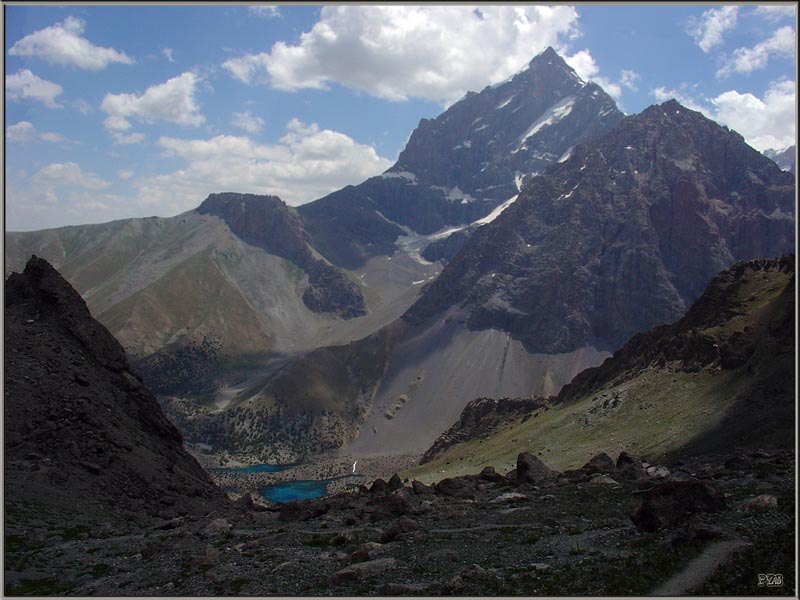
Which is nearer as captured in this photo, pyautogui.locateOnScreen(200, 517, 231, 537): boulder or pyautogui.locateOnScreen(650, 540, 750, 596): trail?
pyautogui.locateOnScreen(650, 540, 750, 596): trail

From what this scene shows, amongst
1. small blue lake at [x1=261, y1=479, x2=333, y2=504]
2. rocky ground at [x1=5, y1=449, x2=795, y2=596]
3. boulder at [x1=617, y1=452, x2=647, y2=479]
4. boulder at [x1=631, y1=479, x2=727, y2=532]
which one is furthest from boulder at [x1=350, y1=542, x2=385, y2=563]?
small blue lake at [x1=261, y1=479, x2=333, y2=504]

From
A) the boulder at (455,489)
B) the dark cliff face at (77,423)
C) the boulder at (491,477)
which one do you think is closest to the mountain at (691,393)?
the boulder at (491,477)

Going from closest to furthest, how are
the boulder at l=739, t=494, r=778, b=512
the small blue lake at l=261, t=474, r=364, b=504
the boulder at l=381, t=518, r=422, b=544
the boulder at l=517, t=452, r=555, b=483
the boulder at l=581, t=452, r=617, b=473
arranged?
the boulder at l=739, t=494, r=778, b=512
the boulder at l=381, t=518, r=422, b=544
the boulder at l=517, t=452, r=555, b=483
the boulder at l=581, t=452, r=617, b=473
the small blue lake at l=261, t=474, r=364, b=504

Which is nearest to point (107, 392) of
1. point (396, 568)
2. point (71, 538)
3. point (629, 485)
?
point (71, 538)

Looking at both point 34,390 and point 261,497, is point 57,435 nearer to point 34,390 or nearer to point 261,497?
point 34,390

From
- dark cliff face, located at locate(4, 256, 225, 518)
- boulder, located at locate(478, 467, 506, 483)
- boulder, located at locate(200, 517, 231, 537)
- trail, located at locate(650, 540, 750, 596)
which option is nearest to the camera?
trail, located at locate(650, 540, 750, 596)

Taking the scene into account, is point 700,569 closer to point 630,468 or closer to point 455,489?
point 455,489

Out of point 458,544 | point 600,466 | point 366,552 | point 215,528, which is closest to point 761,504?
point 458,544

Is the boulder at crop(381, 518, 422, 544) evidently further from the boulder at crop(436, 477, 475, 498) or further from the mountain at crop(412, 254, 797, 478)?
the mountain at crop(412, 254, 797, 478)
